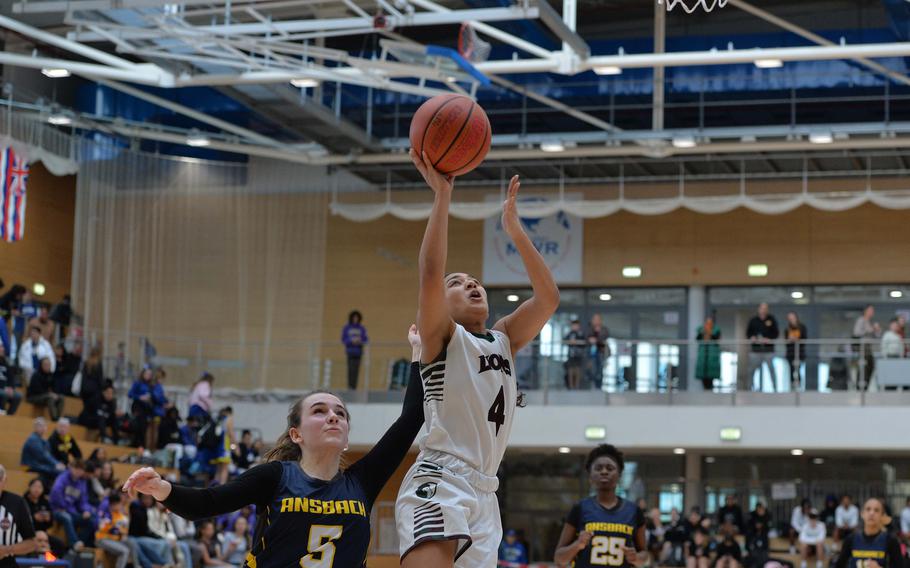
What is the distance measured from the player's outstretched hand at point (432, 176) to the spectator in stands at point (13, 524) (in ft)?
19.5

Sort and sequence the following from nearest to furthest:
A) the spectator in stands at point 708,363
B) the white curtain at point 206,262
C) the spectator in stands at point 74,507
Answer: the spectator in stands at point 74,507
the spectator in stands at point 708,363
the white curtain at point 206,262

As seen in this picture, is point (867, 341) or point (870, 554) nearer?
point (870, 554)

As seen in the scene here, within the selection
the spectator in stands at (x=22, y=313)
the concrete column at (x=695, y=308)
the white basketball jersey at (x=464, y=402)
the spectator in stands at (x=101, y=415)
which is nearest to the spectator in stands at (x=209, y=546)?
the spectator in stands at (x=101, y=415)

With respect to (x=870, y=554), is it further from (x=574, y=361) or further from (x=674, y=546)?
(x=574, y=361)

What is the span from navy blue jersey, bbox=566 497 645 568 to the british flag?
1770cm

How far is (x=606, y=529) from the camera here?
10.1 metres

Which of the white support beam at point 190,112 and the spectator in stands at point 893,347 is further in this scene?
the white support beam at point 190,112

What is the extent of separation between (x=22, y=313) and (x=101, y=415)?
2249 mm

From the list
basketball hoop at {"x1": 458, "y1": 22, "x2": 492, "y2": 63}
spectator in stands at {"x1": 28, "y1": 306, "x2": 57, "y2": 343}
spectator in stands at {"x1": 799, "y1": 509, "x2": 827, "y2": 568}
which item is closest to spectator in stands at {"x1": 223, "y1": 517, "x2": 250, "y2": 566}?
spectator in stands at {"x1": 28, "y1": 306, "x2": 57, "y2": 343}

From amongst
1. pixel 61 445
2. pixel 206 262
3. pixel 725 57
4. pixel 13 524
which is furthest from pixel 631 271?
pixel 13 524

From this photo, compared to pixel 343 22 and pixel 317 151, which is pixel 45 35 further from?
pixel 317 151

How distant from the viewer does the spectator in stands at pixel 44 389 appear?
75.2 ft

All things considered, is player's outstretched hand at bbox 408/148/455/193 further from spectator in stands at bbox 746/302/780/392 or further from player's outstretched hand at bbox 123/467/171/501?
spectator in stands at bbox 746/302/780/392

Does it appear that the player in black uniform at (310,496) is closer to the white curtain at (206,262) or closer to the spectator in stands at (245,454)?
the spectator in stands at (245,454)
